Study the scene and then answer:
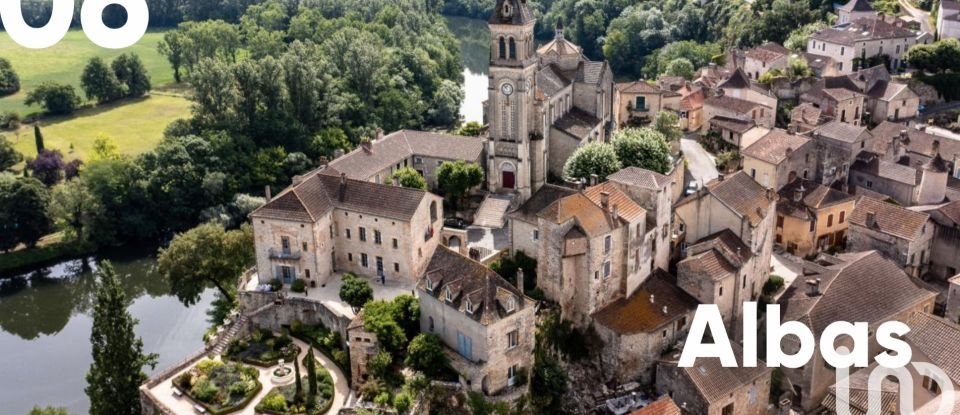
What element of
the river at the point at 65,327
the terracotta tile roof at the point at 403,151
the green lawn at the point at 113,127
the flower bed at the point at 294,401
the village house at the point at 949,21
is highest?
the village house at the point at 949,21

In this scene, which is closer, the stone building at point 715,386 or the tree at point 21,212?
the stone building at point 715,386

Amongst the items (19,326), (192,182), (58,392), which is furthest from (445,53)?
(58,392)

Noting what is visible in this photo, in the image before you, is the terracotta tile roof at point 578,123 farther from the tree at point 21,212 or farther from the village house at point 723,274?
the tree at point 21,212

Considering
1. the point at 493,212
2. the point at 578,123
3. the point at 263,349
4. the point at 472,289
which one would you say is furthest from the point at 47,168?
the point at 472,289

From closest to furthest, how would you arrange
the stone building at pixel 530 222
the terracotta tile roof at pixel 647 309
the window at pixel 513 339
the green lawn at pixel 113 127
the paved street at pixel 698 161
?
the window at pixel 513 339 < the terracotta tile roof at pixel 647 309 < the stone building at pixel 530 222 < the paved street at pixel 698 161 < the green lawn at pixel 113 127

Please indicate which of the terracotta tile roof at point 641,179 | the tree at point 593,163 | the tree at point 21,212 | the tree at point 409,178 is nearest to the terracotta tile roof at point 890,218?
the terracotta tile roof at point 641,179

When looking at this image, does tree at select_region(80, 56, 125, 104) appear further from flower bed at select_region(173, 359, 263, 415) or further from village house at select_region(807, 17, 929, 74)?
village house at select_region(807, 17, 929, 74)

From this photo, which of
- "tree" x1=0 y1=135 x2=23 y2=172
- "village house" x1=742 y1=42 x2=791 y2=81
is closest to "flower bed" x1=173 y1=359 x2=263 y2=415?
"tree" x1=0 y1=135 x2=23 y2=172
